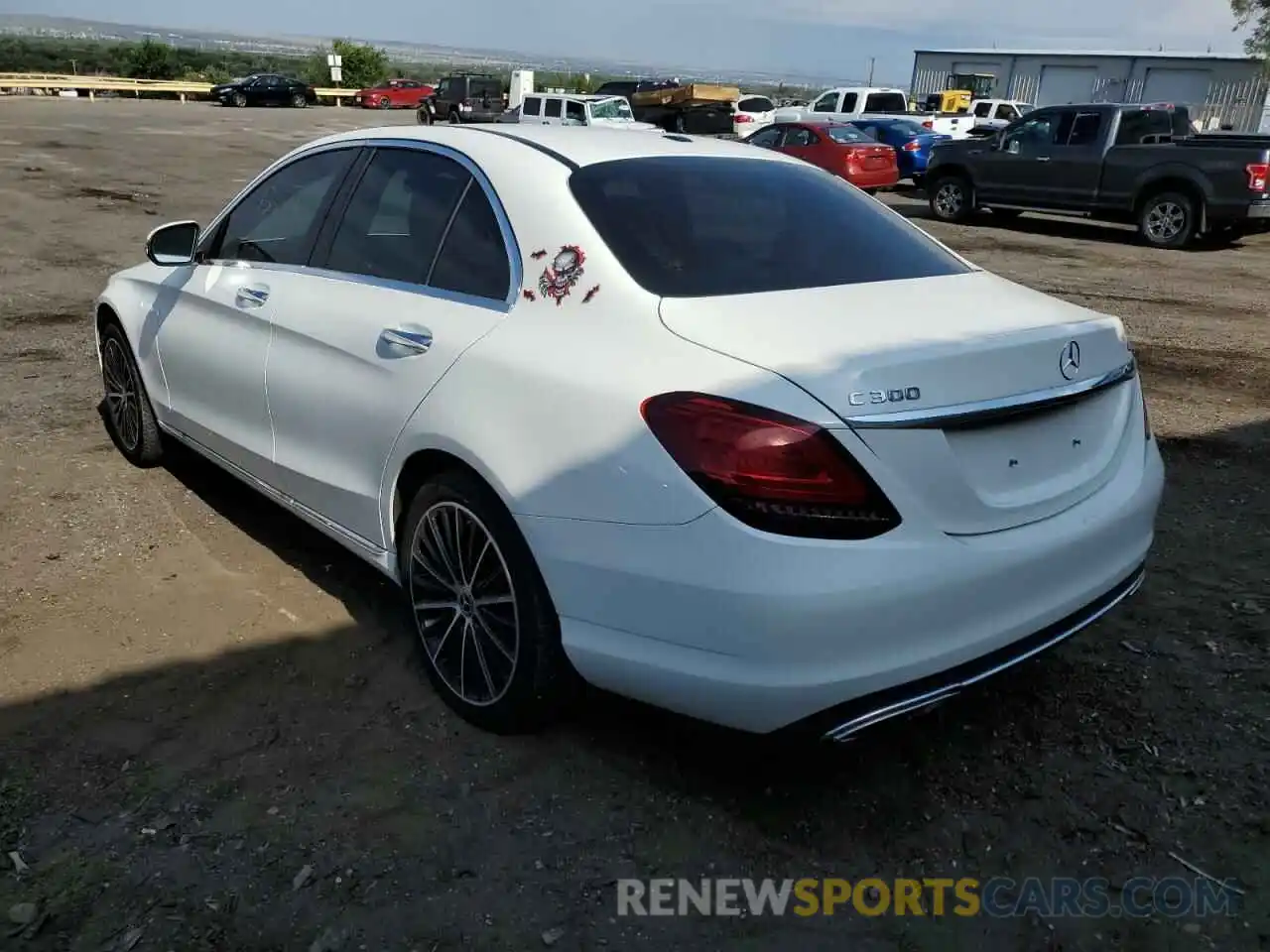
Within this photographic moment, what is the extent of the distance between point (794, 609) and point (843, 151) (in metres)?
18.1

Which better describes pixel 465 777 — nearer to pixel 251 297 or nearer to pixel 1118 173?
pixel 251 297

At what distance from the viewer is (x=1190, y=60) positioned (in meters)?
42.9

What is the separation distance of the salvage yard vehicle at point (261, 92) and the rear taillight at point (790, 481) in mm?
51179

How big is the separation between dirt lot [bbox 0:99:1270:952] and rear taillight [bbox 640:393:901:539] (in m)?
0.61

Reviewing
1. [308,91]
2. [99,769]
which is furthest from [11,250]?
[308,91]

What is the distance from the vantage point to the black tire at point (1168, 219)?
45.6 ft

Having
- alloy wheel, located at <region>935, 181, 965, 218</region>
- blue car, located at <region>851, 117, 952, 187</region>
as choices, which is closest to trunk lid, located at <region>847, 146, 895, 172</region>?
blue car, located at <region>851, 117, 952, 187</region>

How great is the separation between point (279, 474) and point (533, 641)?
4.84 feet

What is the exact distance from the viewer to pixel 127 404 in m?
5.11

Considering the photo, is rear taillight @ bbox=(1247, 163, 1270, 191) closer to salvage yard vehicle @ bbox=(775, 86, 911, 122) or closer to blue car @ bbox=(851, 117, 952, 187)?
blue car @ bbox=(851, 117, 952, 187)

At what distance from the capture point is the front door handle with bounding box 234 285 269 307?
12.7ft

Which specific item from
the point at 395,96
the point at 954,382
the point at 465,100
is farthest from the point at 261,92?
the point at 954,382

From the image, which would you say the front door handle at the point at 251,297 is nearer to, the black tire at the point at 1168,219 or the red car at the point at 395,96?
the black tire at the point at 1168,219

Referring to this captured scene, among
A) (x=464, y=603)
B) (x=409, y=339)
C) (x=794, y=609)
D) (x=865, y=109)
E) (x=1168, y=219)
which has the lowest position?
(x=464, y=603)
